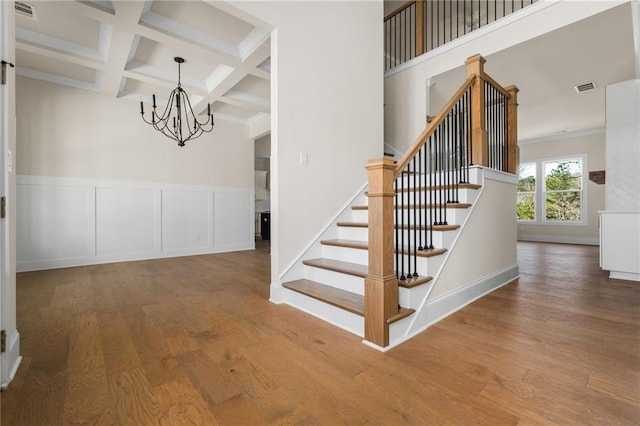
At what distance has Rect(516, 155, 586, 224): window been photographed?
24.7 feet

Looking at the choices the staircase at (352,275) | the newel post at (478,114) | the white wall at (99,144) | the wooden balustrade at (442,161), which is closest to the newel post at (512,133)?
the wooden balustrade at (442,161)

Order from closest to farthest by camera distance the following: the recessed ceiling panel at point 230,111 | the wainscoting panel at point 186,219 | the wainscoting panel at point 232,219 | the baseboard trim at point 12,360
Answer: the baseboard trim at point 12,360 < the wainscoting panel at point 186,219 < the recessed ceiling panel at point 230,111 < the wainscoting panel at point 232,219

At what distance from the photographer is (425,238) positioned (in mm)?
2049

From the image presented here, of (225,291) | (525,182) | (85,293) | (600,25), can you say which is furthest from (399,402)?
(525,182)

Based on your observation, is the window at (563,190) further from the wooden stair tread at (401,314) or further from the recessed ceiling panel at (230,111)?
the wooden stair tread at (401,314)

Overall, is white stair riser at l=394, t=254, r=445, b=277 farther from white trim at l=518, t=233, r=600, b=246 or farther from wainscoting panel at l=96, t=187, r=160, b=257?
white trim at l=518, t=233, r=600, b=246

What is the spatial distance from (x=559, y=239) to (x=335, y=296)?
834 cm

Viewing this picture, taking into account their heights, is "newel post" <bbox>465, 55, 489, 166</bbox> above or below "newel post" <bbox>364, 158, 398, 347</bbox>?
above

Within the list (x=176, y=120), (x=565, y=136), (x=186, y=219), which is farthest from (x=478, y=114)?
(x=565, y=136)

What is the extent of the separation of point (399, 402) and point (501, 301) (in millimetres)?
1801

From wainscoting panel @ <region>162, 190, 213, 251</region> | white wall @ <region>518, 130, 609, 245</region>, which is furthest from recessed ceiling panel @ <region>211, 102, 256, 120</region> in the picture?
white wall @ <region>518, 130, 609, 245</region>

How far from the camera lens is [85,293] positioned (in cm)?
284

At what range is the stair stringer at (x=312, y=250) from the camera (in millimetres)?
2523

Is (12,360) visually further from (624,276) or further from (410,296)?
(624,276)
